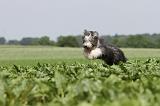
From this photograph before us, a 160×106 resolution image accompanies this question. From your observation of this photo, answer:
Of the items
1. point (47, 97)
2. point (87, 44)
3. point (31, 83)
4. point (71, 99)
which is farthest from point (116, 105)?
point (87, 44)

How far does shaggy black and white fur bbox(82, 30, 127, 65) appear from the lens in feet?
50.2

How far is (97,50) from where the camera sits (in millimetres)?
15484

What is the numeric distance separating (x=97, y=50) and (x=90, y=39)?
0.43 m

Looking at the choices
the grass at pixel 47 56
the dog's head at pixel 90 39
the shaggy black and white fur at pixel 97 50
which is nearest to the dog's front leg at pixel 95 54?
the shaggy black and white fur at pixel 97 50

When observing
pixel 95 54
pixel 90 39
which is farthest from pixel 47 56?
pixel 90 39

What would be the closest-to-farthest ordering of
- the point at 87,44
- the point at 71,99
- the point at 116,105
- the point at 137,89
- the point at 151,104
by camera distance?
the point at 116,105 < the point at 151,104 < the point at 71,99 < the point at 137,89 < the point at 87,44

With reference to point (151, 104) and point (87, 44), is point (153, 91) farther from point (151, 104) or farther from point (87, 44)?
point (87, 44)

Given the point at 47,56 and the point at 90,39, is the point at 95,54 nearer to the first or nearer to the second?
the point at 90,39

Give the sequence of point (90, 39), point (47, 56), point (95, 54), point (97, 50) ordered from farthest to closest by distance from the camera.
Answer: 1. point (47, 56)
2. point (97, 50)
3. point (95, 54)
4. point (90, 39)

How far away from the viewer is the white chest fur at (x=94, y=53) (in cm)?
1521

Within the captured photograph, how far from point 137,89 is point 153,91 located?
0.43ft

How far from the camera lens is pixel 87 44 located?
15.3 meters

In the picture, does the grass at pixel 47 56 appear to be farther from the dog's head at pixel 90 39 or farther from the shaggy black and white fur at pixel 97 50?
the dog's head at pixel 90 39

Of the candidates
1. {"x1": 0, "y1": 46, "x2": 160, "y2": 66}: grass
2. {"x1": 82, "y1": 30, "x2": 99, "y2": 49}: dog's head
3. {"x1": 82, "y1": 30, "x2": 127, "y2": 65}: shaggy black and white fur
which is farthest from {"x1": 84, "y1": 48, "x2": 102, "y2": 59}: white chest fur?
{"x1": 0, "y1": 46, "x2": 160, "y2": 66}: grass
